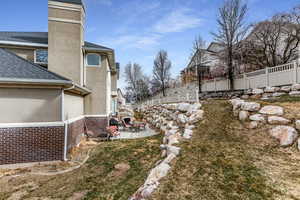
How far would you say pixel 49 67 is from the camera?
827 centimetres

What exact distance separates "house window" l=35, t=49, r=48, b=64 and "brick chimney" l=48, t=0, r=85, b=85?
850mm

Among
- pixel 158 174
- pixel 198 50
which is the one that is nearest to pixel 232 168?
pixel 158 174

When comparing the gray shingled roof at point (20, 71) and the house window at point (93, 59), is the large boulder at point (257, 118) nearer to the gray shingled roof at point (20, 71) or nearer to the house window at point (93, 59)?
the gray shingled roof at point (20, 71)

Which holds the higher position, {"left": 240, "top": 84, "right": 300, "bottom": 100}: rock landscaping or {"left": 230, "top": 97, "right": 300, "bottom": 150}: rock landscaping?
{"left": 240, "top": 84, "right": 300, "bottom": 100}: rock landscaping

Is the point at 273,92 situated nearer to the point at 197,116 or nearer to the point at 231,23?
the point at 197,116

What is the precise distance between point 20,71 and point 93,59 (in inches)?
193

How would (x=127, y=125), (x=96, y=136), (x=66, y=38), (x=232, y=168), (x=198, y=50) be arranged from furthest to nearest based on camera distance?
(x=198, y=50), (x=127, y=125), (x=96, y=136), (x=66, y=38), (x=232, y=168)

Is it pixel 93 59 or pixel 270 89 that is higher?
pixel 93 59

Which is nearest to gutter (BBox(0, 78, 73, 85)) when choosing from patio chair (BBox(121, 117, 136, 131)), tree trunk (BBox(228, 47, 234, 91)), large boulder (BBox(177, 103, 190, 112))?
large boulder (BBox(177, 103, 190, 112))

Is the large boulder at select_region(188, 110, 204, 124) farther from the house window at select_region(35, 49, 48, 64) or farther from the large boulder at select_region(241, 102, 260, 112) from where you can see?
the house window at select_region(35, 49, 48, 64)

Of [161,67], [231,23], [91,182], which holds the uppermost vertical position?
[161,67]

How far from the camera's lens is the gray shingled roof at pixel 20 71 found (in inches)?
202

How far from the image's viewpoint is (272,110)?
4.46 meters

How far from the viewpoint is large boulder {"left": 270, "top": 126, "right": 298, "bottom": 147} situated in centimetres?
363
